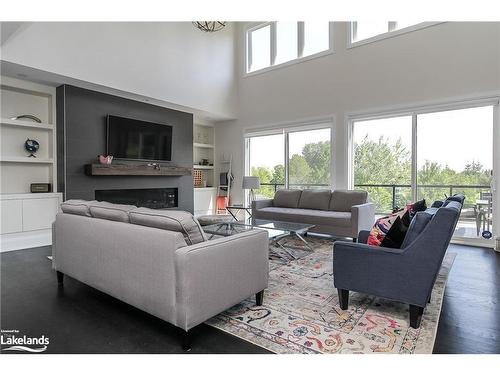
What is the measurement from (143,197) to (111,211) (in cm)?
388

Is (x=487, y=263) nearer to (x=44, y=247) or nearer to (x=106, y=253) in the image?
(x=106, y=253)

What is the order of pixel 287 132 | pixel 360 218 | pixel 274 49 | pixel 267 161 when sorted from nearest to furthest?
pixel 360 218, pixel 287 132, pixel 274 49, pixel 267 161

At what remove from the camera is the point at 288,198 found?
573 cm

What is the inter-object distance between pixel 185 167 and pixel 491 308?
570cm

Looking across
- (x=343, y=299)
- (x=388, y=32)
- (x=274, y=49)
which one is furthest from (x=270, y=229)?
(x=274, y=49)

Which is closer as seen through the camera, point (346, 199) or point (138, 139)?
point (346, 199)

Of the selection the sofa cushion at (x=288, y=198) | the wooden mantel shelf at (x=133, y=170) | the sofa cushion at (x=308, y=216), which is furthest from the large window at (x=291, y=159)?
the wooden mantel shelf at (x=133, y=170)

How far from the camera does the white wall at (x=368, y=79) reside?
4426 millimetres

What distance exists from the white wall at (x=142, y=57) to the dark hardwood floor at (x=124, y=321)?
2761mm

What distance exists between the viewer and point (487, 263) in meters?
3.55

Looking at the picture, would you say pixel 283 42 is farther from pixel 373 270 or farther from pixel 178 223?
pixel 178 223

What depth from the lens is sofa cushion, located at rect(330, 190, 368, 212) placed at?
4.95 m

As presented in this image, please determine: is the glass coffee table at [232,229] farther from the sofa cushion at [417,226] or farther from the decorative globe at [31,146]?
the decorative globe at [31,146]
